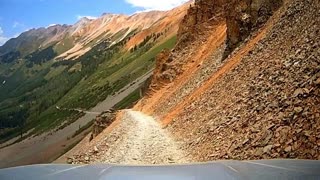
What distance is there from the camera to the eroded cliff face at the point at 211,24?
96.8 feet

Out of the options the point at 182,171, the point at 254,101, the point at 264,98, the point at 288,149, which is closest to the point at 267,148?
the point at 288,149

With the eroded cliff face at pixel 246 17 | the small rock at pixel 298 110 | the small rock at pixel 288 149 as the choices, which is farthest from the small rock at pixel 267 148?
the eroded cliff face at pixel 246 17

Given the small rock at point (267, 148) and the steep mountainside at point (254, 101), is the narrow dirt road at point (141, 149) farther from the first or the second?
the small rock at point (267, 148)

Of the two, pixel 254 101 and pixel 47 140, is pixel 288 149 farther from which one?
pixel 47 140

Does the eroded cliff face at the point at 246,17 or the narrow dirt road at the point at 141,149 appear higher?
the eroded cliff face at the point at 246,17

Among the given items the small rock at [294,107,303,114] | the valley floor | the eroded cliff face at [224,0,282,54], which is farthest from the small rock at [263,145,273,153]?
the valley floor

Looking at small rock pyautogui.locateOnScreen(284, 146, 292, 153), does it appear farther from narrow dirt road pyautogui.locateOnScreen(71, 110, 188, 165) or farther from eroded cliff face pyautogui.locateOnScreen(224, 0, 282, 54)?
eroded cliff face pyautogui.locateOnScreen(224, 0, 282, 54)

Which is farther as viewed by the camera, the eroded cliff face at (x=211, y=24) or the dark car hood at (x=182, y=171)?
the eroded cliff face at (x=211, y=24)

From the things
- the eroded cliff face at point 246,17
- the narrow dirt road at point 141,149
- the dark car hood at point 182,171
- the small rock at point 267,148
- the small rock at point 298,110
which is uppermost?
the eroded cliff face at point 246,17

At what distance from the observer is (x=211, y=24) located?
151ft

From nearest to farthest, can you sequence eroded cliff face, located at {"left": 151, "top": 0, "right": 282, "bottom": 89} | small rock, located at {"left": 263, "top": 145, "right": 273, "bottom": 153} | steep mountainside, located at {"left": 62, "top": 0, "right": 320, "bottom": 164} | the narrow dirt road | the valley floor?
small rock, located at {"left": 263, "top": 145, "right": 273, "bottom": 153} < steep mountainside, located at {"left": 62, "top": 0, "right": 320, "bottom": 164} < the narrow dirt road < eroded cliff face, located at {"left": 151, "top": 0, "right": 282, "bottom": 89} < the valley floor

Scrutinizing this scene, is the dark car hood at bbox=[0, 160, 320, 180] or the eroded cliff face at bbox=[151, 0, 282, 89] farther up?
the eroded cliff face at bbox=[151, 0, 282, 89]

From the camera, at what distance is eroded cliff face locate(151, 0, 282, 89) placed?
29.5 metres

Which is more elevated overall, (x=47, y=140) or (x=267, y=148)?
(x=267, y=148)
